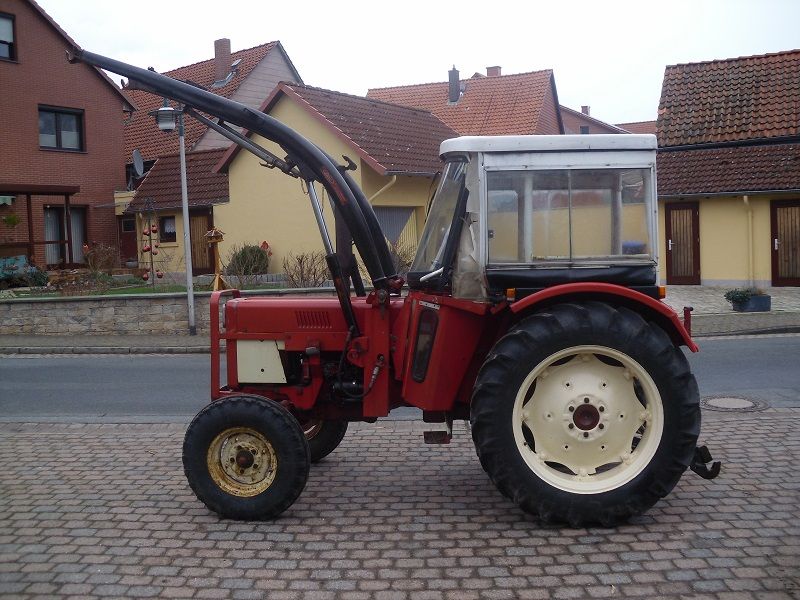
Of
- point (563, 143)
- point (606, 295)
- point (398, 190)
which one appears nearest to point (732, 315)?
point (398, 190)

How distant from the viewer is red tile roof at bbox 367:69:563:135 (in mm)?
40312

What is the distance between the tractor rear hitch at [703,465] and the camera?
5.51 metres

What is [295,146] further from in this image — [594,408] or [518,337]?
[594,408]

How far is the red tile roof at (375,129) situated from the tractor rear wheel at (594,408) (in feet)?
57.5

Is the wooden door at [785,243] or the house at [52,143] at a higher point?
the house at [52,143]

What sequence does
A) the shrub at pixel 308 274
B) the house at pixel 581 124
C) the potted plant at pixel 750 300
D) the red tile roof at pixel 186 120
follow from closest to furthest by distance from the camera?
1. the potted plant at pixel 750 300
2. the shrub at pixel 308 274
3. the red tile roof at pixel 186 120
4. the house at pixel 581 124

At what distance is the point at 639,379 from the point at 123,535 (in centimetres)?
318

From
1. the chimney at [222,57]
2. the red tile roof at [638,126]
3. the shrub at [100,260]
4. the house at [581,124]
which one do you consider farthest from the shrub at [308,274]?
the red tile roof at [638,126]

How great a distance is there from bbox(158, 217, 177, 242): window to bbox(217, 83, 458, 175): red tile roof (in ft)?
18.6

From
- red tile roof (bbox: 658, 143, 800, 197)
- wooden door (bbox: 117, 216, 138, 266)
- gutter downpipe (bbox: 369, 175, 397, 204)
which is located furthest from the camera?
wooden door (bbox: 117, 216, 138, 266)

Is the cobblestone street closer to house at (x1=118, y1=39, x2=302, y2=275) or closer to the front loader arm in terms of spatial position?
the front loader arm

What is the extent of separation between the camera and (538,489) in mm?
5230

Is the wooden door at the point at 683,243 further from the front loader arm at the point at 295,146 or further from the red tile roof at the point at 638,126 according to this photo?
the red tile roof at the point at 638,126

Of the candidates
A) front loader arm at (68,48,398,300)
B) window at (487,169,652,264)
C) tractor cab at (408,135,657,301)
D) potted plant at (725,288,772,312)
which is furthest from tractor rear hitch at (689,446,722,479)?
potted plant at (725,288,772,312)
